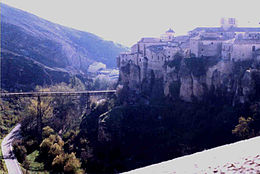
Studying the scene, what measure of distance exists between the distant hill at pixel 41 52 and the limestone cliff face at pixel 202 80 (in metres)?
36.4

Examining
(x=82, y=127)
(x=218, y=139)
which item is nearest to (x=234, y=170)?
(x=218, y=139)

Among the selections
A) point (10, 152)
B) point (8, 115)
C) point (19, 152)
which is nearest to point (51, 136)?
point (19, 152)

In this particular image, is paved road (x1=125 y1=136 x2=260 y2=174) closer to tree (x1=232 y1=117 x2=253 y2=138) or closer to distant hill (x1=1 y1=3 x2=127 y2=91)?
tree (x1=232 y1=117 x2=253 y2=138)

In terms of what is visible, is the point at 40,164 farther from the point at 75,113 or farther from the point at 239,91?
the point at 239,91

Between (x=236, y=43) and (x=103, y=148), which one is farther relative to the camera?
(x=103, y=148)

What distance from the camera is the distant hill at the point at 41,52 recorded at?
219 ft

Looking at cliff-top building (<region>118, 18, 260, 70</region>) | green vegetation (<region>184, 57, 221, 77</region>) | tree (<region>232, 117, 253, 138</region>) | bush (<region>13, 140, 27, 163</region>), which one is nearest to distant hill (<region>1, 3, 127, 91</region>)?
bush (<region>13, 140, 27, 163</region>)

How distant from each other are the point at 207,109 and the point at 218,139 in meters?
5.51

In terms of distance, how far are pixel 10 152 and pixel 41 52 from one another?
2552 inches

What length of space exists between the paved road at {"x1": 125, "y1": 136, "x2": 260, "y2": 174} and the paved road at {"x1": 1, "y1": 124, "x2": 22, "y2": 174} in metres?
22.8

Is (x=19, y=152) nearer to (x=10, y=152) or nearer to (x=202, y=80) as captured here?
(x=10, y=152)

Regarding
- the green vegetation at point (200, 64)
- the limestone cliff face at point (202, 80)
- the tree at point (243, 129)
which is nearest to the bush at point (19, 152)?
the limestone cliff face at point (202, 80)

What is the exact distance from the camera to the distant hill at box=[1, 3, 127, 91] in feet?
219

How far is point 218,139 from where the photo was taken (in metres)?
28.1
